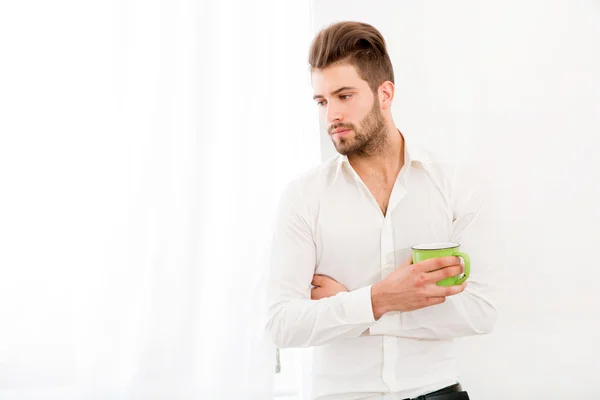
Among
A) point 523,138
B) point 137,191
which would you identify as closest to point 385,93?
point 523,138

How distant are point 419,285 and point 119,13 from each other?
1.23 meters

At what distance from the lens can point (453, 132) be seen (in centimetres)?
168

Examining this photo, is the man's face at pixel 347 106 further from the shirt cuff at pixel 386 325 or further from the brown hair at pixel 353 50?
the shirt cuff at pixel 386 325

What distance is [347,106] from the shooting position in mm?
1423

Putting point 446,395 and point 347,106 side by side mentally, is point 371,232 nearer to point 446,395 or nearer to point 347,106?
point 347,106

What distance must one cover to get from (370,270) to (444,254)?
269 millimetres

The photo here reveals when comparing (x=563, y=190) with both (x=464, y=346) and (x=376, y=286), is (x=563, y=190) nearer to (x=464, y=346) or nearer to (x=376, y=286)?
(x=464, y=346)

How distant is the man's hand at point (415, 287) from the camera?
3.88 ft

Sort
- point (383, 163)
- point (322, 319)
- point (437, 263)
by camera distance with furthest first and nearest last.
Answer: point (383, 163), point (322, 319), point (437, 263)

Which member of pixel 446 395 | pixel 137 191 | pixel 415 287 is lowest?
pixel 446 395

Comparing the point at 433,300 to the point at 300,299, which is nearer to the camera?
the point at 433,300

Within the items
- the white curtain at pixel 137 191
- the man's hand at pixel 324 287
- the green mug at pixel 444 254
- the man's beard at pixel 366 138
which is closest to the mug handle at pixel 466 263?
the green mug at pixel 444 254

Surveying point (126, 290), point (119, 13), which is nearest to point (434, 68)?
point (119, 13)

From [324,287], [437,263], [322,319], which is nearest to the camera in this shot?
[437,263]
